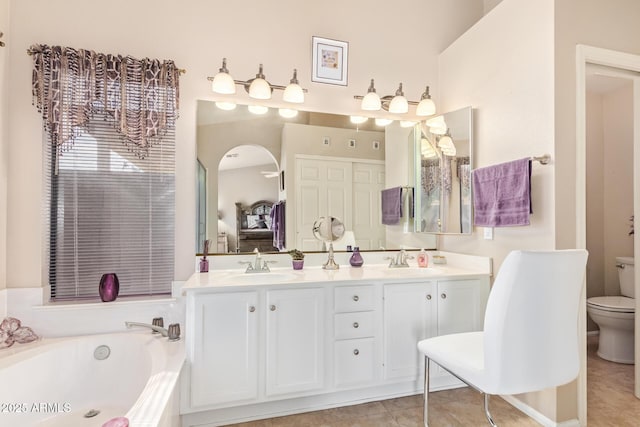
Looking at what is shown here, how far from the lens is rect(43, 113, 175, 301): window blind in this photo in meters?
2.00

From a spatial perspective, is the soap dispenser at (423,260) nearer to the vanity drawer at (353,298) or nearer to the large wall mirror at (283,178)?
the large wall mirror at (283,178)

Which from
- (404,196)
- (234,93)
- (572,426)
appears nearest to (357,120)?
(404,196)

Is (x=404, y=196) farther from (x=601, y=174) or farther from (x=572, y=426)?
(x=601, y=174)

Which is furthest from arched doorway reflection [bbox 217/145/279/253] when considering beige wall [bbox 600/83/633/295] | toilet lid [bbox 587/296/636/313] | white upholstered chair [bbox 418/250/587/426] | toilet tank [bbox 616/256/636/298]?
beige wall [bbox 600/83/633/295]

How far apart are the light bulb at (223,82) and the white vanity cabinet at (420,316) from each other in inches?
63.6

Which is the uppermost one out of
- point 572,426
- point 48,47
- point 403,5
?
point 403,5

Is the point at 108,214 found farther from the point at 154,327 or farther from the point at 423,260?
the point at 423,260

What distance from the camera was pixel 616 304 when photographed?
2.61 m

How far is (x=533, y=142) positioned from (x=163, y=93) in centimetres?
229

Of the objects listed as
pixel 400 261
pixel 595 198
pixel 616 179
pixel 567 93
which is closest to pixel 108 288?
pixel 400 261

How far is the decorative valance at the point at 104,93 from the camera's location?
6.29 feet

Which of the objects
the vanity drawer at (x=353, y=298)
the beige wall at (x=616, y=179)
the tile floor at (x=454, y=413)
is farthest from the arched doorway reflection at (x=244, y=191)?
the beige wall at (x=616, y=179)

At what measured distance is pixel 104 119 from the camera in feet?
6.73

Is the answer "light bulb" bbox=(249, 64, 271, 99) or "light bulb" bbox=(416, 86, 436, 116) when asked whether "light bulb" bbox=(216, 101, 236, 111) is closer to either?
"light bulb" bbox=(249, 64, 271, 99)
